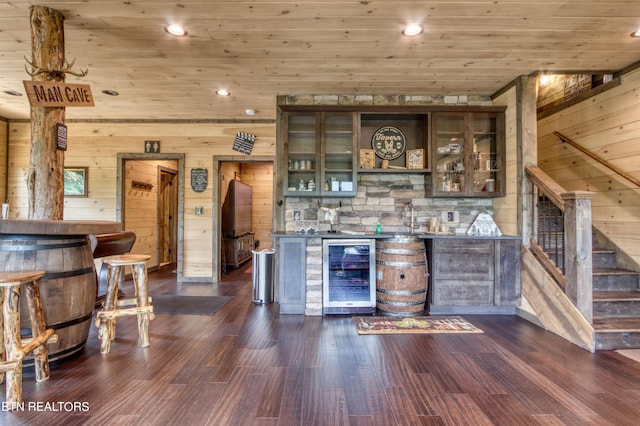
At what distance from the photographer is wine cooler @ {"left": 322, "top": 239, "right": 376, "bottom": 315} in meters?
3.51

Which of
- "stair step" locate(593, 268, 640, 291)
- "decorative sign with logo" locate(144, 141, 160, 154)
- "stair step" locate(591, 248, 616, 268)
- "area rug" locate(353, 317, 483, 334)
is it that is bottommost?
"area rug" locate(353, 317, 483, 334)

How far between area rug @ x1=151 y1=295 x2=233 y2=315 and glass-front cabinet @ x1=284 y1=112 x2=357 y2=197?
1670mm

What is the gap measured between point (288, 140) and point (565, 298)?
3.30 meters

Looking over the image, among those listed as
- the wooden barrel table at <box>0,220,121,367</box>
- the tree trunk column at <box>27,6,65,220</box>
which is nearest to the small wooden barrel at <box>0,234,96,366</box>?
the wooden barrel table at <box>0,220,121,367</box>

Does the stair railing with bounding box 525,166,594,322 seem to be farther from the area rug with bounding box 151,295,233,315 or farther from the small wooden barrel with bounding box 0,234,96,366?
the small wooden barrel with bounding box 0,234,96,366

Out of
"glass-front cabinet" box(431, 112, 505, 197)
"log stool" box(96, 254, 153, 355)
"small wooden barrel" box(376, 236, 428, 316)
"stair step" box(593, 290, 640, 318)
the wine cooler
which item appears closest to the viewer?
"log stool" box(96, 254, 153, 355)

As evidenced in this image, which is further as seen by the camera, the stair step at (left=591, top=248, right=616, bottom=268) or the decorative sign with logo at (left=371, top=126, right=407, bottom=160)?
the decorative sign with logo at (left=371, top=126, right=407, bottom=160)

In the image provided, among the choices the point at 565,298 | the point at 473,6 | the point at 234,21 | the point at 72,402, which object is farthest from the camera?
the point at 565,298

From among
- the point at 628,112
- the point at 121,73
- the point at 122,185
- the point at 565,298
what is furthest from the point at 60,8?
the point at 628,112

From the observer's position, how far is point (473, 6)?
231 centimetres

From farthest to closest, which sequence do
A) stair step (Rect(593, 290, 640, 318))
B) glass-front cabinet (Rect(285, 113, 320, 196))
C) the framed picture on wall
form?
the framed picture on wall
glass-front cabinet (Rect(285, 113, 320, 196))
stair step (Rect(593, 290, 640, 318))

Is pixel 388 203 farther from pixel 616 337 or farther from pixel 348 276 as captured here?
pixel 616 337

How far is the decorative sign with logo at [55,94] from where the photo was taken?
7.36ft

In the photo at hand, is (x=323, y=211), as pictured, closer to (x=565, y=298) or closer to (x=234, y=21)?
(x=234, y=21)
